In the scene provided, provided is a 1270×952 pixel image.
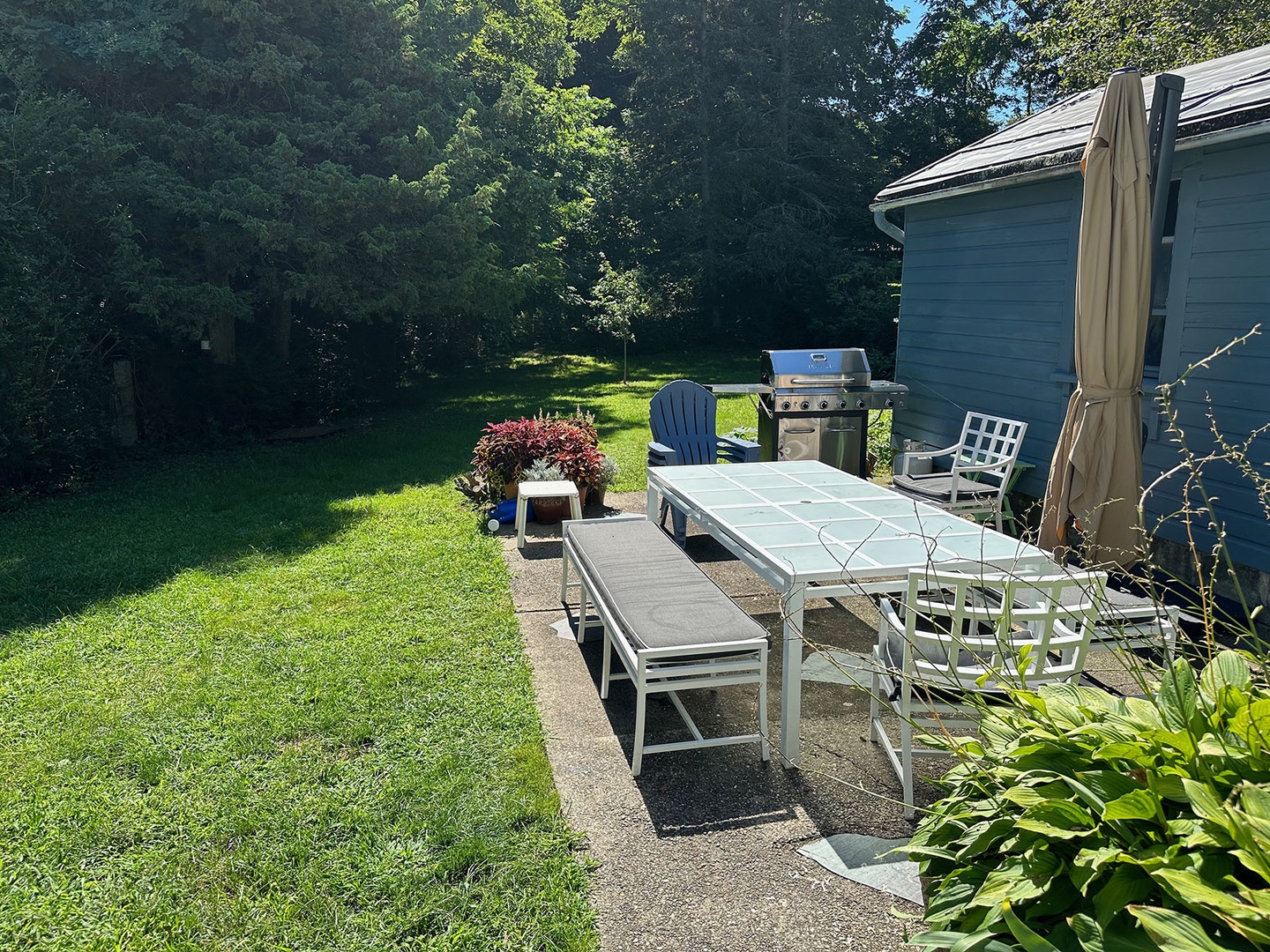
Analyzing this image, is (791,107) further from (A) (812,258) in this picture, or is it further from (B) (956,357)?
(B) (956,357)

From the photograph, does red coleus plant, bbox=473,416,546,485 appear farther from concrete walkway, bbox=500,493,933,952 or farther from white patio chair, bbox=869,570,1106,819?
white patio chair, bbox=869,570,1106,819

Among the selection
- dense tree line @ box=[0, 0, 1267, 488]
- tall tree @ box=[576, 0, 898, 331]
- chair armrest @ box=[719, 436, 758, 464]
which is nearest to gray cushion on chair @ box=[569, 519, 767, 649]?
chair armrest @ box=[719, 436, 758, 464]

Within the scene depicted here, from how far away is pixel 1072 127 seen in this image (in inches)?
250

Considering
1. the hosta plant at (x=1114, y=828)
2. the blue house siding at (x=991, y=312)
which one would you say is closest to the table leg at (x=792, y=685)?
the hosta plant at (x=1114, y=828)

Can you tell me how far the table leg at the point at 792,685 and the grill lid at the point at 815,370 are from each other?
14.1 ft

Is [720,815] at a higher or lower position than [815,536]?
lower

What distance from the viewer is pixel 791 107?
22.7 m

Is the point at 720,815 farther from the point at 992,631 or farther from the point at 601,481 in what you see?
the point at 601,481

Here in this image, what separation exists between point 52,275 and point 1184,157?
9.38 meters

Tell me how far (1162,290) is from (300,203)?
9202mm

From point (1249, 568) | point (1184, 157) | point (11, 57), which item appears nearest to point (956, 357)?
point (1184, 157)

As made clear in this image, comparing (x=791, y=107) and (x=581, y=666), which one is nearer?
(x=581, y=666)

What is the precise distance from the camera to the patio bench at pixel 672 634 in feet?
10.7

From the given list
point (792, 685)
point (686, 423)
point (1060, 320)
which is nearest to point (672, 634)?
point (792, 685)
